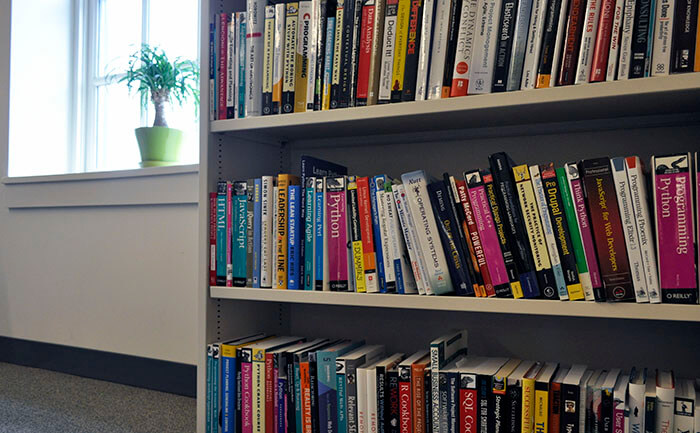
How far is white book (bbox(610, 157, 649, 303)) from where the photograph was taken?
38.9 inches

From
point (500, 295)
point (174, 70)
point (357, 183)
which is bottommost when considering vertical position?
point (500, 295)

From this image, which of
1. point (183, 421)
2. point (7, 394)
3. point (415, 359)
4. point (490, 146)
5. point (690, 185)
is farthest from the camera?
point (7, 394)

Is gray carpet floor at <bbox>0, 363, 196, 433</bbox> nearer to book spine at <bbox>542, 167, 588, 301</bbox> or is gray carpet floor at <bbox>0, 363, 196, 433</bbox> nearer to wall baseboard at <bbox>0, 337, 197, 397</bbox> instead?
wall baseboard at <bbox>0, 337, 197, 397</bbox>

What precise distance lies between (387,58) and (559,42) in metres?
0.32

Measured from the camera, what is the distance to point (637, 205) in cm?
98

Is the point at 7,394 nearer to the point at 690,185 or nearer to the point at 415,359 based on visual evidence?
the point at 415,359

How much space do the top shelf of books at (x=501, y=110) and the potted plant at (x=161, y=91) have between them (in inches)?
30.8

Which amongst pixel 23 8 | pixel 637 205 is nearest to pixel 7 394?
pixel 23 8

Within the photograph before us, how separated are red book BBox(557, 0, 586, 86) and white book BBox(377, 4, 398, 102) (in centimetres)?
32

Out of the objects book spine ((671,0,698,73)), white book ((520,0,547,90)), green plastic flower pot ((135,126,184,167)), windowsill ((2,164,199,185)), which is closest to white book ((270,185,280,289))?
white book ((520,0,547,90))

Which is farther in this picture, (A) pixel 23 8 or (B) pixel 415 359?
(A) pixel 23 8

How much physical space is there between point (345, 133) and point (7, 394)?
1394mm

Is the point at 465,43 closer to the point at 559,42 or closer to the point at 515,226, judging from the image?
the point at 559,42

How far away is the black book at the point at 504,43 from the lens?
110cm
